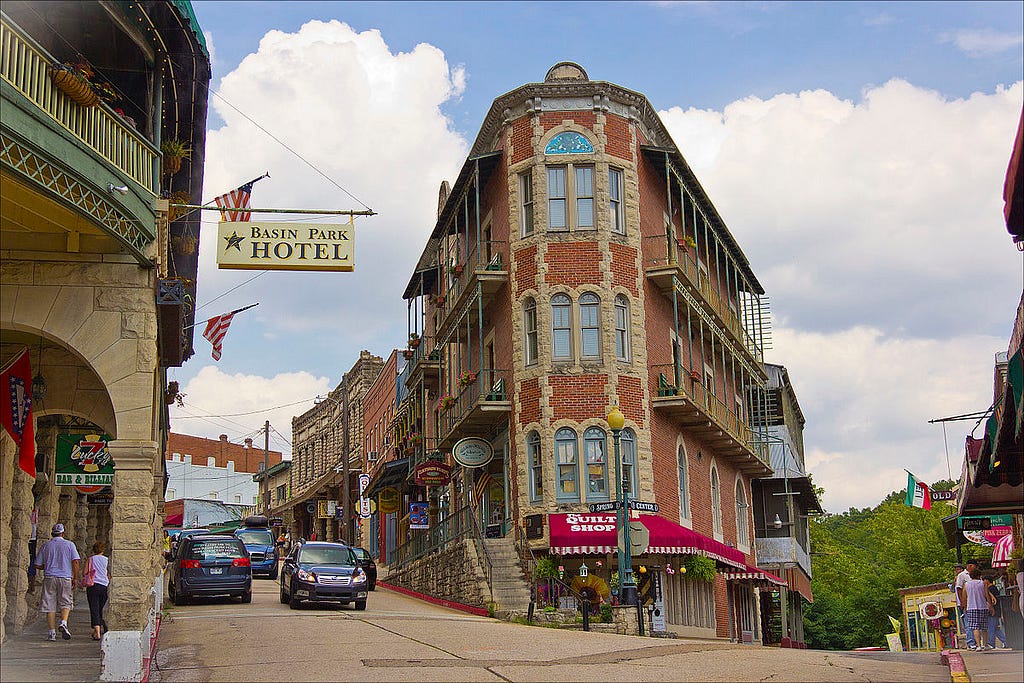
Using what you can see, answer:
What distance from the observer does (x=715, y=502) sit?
38000 mm

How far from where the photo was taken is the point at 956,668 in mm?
13336

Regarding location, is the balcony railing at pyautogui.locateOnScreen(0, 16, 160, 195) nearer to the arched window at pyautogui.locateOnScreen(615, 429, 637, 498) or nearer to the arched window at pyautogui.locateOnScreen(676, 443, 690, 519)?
the arched window at pyautogui.locateOnScreen(615, 429, 637, 498)

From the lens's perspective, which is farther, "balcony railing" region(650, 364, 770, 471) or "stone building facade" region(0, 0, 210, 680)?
"balcony railing" region(650, 364, 770, 471)

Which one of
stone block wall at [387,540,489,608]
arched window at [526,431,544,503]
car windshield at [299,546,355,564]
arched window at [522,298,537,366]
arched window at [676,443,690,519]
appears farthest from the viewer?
arched window at [676,443,690,519]

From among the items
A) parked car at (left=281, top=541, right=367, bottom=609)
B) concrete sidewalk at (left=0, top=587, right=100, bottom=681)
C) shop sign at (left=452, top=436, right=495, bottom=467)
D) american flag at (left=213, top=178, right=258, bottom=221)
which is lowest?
concrete sidewalk at (left=0, top=587, right=100, bottom=681)

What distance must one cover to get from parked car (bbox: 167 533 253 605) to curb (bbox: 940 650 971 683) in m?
17.4

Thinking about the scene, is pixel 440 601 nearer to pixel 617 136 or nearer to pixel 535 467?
pixel 535 467

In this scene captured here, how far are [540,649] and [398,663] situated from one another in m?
2.74

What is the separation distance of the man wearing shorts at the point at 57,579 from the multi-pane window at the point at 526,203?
1705 centimetres

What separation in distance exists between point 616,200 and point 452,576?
11.4 meters

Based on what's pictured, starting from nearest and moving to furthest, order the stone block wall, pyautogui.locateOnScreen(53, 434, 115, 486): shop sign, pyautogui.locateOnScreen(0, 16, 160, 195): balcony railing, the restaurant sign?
pyautogui.locateOnScreen(0, 16, 160, 195): balcony railing → the restaurant sign → pyautogui.locateOnScreen(53, 434, 115, 486): shop sign → the stone block wall

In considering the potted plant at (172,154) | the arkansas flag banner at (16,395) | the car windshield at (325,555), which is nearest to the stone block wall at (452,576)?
the car windshield at (325,555)

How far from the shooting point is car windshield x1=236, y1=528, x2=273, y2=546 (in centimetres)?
3991

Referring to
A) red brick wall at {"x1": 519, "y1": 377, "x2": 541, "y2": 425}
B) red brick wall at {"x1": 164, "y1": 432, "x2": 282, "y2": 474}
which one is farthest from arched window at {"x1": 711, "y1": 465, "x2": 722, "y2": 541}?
red brick wall at {"x1": 164, "y1": 432, "x2": 282, "y2": 474}
